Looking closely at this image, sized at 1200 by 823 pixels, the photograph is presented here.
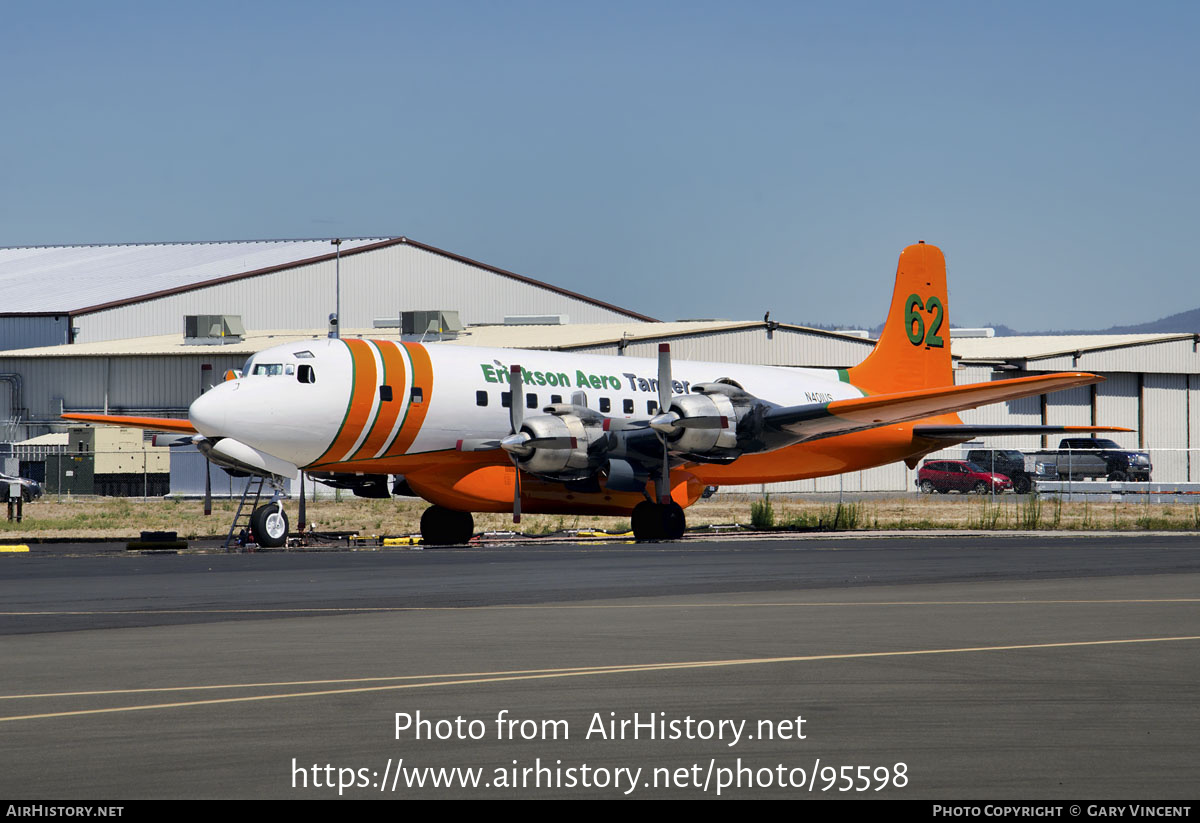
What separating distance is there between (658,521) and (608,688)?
21.9 m

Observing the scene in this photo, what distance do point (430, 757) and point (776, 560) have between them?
1713cm

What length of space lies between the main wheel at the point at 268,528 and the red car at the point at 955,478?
135 ft

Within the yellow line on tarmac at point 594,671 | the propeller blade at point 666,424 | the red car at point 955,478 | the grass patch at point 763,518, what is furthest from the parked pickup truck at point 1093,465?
the yellow line on tarmac at point 594,671

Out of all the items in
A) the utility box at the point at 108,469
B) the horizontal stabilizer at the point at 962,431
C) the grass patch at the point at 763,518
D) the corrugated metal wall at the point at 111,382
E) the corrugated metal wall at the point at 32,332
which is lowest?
the grass patch at the point at 763,518

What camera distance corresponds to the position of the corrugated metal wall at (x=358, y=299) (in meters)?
78.9

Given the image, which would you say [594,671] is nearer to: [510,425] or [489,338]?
[510,425]

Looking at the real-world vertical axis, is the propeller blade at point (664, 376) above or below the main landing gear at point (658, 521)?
above

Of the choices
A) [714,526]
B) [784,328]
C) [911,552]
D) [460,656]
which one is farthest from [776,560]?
[784,328]

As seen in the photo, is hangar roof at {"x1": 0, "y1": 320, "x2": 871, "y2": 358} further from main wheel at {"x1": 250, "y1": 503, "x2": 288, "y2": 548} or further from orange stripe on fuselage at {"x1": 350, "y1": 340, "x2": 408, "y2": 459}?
main wheel at {"x1": 250, "y1": 503, "x2": 288, "y2": 548}

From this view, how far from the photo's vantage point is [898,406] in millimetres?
33062

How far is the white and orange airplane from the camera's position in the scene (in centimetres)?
2973

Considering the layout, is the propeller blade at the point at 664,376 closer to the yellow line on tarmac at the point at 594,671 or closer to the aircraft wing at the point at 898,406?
the aircraft wing at the point at 898,406

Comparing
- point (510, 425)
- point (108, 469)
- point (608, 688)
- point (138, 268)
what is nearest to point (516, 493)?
point (510, 425)
